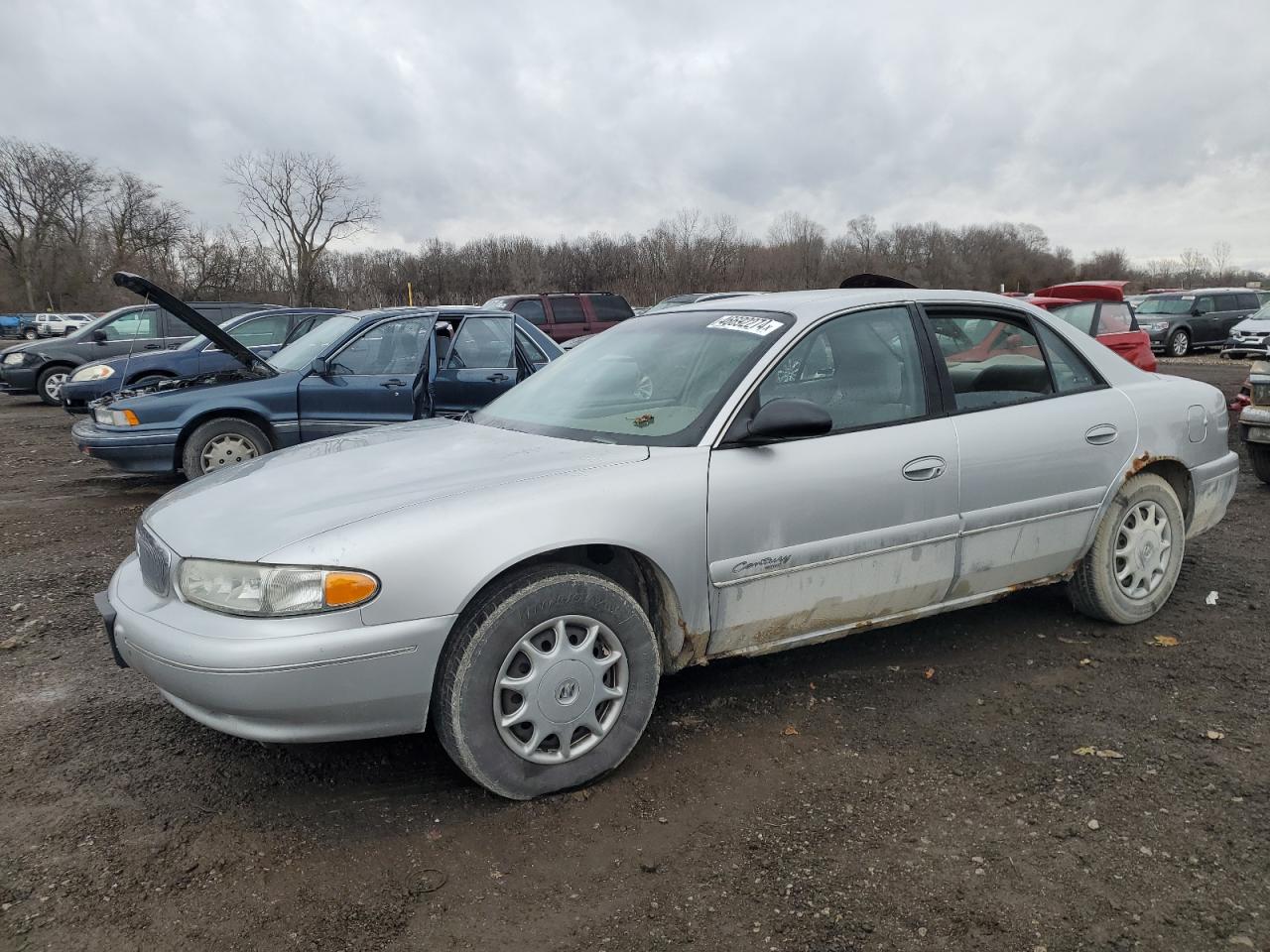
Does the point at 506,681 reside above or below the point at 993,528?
below

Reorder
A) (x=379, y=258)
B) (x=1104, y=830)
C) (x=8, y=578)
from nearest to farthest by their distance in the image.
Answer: (x=1104, y=830), (x=8, y=578), (x=379, y=258)

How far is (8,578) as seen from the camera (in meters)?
5.14

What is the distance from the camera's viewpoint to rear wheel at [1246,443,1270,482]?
6973 mm

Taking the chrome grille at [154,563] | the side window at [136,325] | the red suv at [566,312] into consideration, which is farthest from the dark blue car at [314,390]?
the red suv at [566,312]

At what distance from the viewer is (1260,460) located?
23.1ft

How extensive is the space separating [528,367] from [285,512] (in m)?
5.31

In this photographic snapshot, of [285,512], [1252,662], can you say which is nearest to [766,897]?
[285,512]

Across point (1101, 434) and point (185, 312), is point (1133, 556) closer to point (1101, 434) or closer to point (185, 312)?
point (1101, 434)

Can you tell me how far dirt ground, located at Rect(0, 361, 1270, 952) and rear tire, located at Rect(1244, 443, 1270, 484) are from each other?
12.8ft

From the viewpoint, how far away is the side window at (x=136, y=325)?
14.4 metres

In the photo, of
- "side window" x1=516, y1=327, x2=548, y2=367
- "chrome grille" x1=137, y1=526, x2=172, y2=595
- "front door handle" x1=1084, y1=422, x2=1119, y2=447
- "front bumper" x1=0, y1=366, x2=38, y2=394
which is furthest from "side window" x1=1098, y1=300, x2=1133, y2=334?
"front bumper" x1=0, y1=366, x2=38, y2=394

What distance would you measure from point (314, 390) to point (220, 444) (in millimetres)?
848

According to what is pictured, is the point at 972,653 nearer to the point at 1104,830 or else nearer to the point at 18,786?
the point at 1104,830

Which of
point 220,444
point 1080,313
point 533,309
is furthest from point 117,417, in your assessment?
point 533,309
